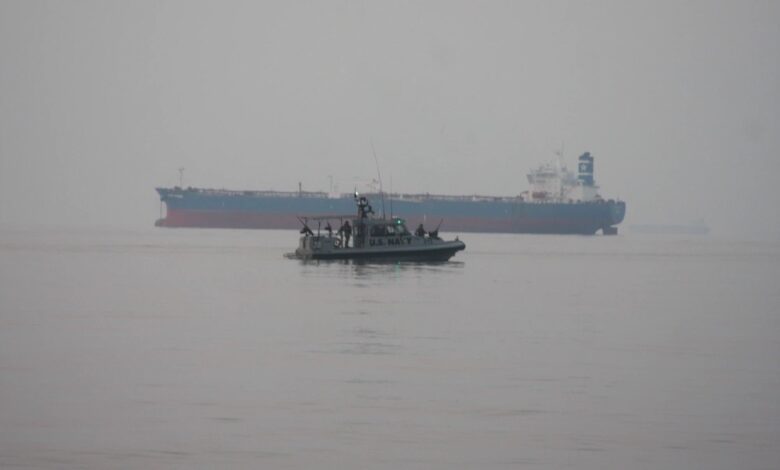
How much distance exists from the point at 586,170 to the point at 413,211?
3479cm

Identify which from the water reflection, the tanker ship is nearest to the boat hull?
the water reflection

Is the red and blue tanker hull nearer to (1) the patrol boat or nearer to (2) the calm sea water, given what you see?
(1) the patrol boat

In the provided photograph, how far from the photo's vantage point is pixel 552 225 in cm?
14050

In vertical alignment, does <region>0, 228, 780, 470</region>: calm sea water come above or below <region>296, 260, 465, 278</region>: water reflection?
below

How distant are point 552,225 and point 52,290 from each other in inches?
4088

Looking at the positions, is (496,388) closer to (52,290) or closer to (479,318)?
(479,318)

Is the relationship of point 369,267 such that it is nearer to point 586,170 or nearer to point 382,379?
point 382,379

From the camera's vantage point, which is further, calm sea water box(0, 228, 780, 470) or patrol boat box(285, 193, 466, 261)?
patrol boat box(285, 193, 466, 261)

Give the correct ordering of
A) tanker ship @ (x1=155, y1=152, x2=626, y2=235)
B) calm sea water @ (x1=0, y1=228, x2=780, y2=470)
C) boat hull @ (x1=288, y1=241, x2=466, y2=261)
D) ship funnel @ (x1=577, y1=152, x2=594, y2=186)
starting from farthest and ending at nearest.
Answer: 1. ship funnel @ (x1=577, y1=152, x2=594, y2=186)
2. tanker ship @ (x1=155, y1=152, x2=626, y2=235)
3. boat hull @ (x1=288, y1=241, x2=466, y2=261)
4. calm sea water @ (x1=0, y1=228, x2=780, y2=470)

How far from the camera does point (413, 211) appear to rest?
13388 cm

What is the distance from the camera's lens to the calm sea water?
49.6 ft

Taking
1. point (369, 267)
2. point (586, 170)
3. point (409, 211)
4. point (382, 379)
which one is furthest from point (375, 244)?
point (586, 170)

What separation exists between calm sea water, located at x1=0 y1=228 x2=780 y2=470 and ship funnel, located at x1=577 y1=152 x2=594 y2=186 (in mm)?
120053

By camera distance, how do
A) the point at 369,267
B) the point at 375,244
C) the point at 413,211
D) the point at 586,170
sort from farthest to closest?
the point at 586,170 < the point at 413,211 < the point at 369,267 < the point at 375,244
